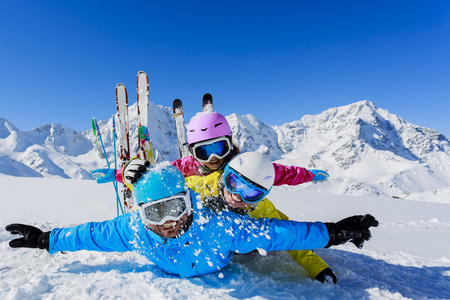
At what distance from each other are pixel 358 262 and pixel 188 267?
206 cm

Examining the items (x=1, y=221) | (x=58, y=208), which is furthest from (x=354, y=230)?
(x=58, y=208)

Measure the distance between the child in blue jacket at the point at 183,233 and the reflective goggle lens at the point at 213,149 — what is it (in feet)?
2.59

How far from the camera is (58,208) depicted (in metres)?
6.02

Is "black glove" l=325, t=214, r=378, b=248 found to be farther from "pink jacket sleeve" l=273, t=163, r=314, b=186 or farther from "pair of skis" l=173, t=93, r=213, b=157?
"pair of skis" l=173, t=93, r=213, b=157

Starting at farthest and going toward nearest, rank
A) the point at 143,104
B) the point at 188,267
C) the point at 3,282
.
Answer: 1. the point at 143,104
2. the point at 188,267
3. the point at 3,282

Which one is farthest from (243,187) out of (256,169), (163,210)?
(163,210)

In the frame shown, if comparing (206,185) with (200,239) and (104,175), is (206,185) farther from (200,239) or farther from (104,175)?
(104,175)

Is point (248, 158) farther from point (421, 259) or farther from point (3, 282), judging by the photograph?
point (421, 259)

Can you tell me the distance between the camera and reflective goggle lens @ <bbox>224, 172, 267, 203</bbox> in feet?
7.92

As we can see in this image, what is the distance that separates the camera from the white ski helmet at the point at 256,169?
241cm

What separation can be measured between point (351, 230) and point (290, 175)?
4.37ft

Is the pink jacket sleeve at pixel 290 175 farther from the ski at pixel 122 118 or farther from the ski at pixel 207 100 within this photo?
the ski at pixel 122 118

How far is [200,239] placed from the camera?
7.77 ft

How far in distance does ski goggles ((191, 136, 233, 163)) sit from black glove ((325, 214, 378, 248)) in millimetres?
1453
